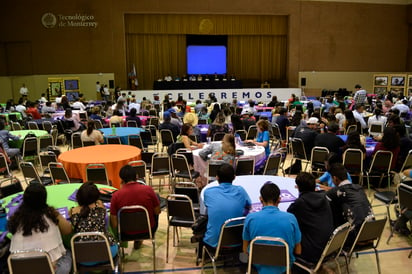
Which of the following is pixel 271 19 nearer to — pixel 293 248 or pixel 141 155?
pixel 141 155

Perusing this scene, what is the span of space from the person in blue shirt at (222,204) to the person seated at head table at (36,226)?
140 cm

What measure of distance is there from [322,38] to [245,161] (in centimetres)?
2034

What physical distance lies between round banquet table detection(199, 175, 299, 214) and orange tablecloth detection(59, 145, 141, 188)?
6.91 ft

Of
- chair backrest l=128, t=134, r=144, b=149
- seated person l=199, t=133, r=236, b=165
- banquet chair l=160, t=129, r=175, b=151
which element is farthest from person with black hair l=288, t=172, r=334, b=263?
banquet chair l=160, t=129, r=175, b=151

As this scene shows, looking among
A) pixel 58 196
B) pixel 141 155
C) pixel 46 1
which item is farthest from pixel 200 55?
pixel 58 196

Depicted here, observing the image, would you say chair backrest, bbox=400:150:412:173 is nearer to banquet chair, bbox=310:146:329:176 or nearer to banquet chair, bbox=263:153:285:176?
banquet chair, bbox=310:146:329:176

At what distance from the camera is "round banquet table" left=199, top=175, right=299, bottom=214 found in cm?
434

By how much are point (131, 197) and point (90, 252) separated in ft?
2.66

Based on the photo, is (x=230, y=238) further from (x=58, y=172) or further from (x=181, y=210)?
Result: (x=58, y=172)

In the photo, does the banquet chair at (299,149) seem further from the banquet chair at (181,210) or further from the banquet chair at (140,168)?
the banquet chair at (181,210)

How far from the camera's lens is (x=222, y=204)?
385 cm

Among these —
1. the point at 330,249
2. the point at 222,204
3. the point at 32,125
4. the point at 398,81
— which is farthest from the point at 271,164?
the point at 398,81

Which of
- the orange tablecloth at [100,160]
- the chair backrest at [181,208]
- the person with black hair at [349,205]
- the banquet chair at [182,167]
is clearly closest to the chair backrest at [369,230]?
the person with black hair at [349,205]

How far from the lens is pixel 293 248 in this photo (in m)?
3.47
